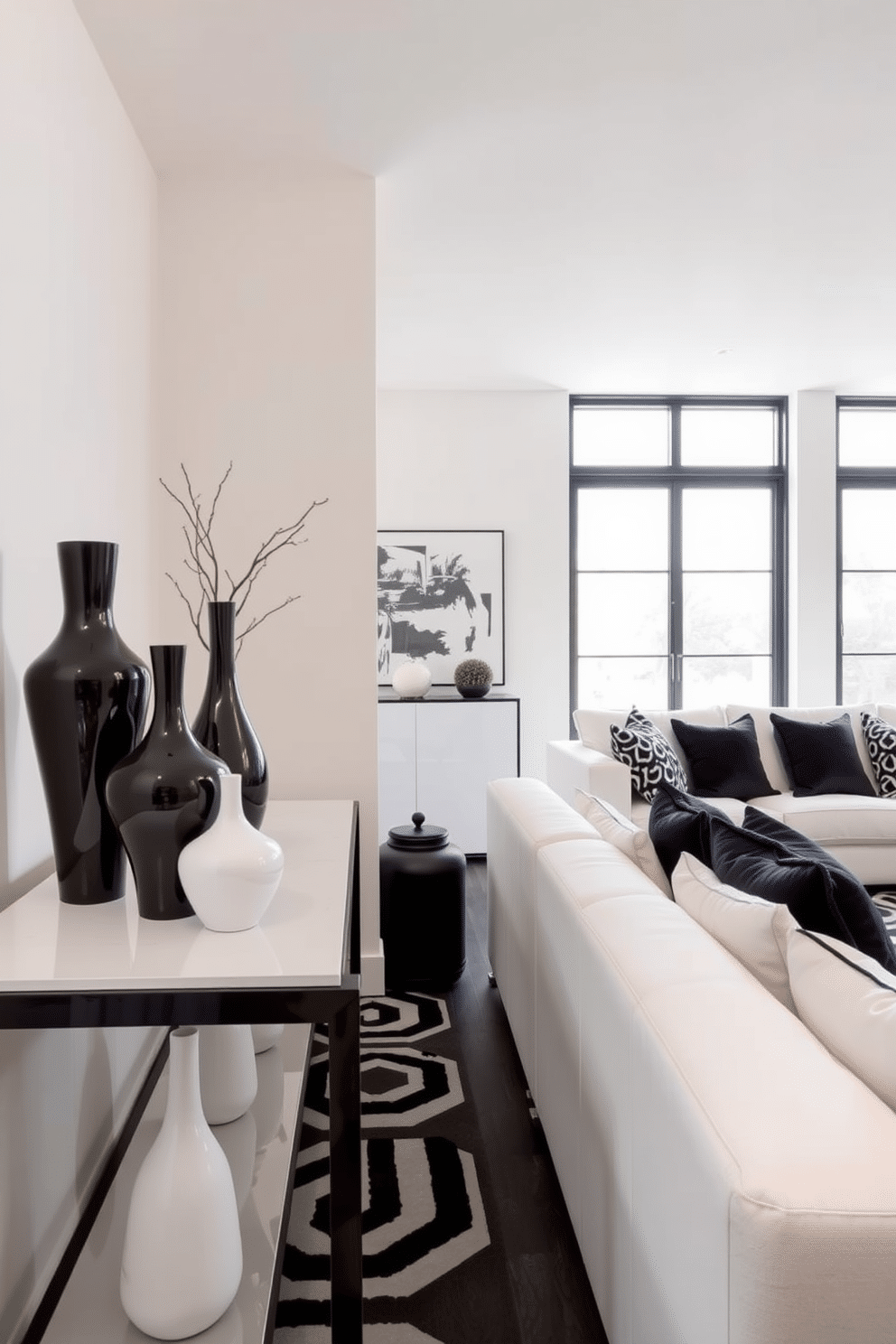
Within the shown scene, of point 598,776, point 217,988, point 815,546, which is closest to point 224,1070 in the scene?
point 217,988

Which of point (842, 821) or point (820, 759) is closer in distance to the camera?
point (842, 821)

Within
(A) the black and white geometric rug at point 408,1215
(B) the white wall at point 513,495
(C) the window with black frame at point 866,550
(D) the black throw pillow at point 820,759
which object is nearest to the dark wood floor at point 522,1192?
(A) the black and white geometric rug at point 408,1215

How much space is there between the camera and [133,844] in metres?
1.37

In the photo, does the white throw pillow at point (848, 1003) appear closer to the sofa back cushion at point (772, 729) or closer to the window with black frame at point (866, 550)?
the sofa back cushion at point (772, 729)

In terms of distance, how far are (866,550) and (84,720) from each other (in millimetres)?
5604

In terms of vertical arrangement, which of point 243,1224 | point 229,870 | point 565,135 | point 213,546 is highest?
point 565,135

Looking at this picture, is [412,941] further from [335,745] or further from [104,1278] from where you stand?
[104,1278]

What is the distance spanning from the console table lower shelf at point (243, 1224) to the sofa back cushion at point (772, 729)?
3068mm

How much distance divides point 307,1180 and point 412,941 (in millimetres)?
1186

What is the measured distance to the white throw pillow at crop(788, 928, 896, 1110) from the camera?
104 cm

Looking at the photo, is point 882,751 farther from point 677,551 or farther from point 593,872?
point 593,872

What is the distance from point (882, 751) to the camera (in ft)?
14.5

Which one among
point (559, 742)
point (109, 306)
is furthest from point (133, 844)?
point (559, 742)

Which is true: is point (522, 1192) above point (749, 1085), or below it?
below
